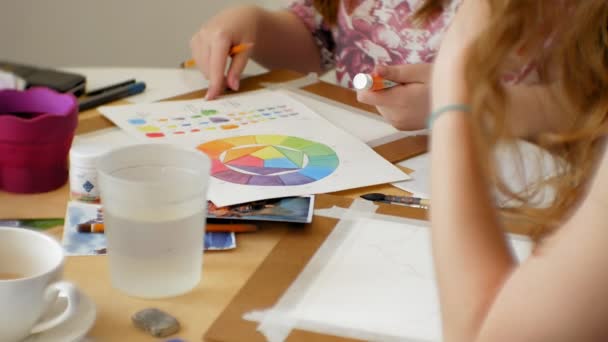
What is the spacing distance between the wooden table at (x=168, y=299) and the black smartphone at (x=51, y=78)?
0.94ft

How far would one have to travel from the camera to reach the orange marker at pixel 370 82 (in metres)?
0.91

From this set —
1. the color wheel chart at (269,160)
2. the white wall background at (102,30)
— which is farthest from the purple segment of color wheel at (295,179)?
the white wall background at (102,30)

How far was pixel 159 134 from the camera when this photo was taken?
97cm

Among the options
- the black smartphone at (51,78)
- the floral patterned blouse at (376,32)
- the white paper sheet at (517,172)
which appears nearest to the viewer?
the white paper sheet at (517,172)

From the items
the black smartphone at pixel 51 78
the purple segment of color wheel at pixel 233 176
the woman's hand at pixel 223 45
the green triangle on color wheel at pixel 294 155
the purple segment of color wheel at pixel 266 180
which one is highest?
the woman's hand at pixel 223 45

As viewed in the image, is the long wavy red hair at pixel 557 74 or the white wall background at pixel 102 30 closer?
the long wavy red hair at pixel 557 74

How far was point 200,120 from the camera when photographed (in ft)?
3.34

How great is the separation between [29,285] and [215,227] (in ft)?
0.76

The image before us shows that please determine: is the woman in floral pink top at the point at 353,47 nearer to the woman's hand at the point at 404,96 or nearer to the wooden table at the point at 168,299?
the woman's hand at the point at 404,96

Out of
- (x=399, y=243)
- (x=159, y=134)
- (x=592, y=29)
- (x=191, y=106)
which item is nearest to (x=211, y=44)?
(x=191, y=106)

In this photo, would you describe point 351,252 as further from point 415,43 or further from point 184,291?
point 415,43

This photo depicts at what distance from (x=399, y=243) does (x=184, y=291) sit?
8.4 inches

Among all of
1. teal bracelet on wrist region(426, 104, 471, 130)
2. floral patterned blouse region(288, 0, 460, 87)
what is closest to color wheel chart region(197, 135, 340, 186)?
teal bracelet on wrist region(426, 104, 471, 130)

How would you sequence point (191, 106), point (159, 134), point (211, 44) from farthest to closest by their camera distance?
point (211, 44) → point (191, 106) → point (159, 134)
